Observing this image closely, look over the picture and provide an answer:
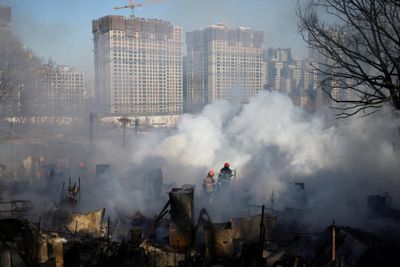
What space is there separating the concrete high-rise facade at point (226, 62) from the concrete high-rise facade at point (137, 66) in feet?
7.85

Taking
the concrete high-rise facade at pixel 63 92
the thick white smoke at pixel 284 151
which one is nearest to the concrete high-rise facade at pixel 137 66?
the concrete high-rise facade at pixel 63 92

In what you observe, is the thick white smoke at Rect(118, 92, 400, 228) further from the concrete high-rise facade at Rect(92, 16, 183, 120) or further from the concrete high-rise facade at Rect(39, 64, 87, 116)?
the concrete high-rise facade at Rect(39, 64, 87, 116)

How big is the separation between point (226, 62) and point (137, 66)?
262 inches

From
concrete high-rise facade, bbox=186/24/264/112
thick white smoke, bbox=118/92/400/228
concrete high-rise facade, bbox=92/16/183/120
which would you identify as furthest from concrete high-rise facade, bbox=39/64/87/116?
thick white smoke, bbox=118/92/400/228

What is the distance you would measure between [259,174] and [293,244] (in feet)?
21.5

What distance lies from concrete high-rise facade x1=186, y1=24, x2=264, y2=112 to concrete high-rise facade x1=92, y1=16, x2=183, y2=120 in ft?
7.85

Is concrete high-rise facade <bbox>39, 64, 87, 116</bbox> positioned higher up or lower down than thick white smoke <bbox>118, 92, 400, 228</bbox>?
higher up

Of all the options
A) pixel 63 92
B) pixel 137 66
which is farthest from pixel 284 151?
pixel 63 92

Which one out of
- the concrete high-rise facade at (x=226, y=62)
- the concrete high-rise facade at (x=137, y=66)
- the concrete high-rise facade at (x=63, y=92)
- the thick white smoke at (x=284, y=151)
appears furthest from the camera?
the concrete high-rise facade at (x=63, y=92)

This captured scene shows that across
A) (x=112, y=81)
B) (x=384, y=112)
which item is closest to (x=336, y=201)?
(x=384, y=112)

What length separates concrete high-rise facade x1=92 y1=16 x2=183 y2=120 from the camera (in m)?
27.1

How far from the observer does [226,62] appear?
2528 centimetres

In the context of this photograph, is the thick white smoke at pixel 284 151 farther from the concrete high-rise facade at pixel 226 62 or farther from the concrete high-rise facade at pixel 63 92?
the concrete high-rise facade at pixel 63 92

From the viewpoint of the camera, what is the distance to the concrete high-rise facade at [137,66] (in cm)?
2706
